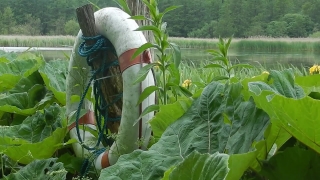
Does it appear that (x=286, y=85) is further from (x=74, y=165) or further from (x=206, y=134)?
(x=74, y=165)

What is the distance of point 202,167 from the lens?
0.51 meters

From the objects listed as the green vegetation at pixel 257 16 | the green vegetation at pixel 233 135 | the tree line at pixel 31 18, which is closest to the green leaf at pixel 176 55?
the green vegetation at pixel 233 135

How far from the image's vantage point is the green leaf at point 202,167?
0.48 meters

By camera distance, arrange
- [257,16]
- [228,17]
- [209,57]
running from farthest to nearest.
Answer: [257,16], [228,17], [209,57]

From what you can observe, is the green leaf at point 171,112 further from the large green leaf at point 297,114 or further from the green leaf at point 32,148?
the green leaf at point 32,148

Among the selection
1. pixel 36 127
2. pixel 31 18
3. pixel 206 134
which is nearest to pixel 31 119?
pixel 36 127

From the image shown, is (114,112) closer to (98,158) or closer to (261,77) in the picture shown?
(98,158)

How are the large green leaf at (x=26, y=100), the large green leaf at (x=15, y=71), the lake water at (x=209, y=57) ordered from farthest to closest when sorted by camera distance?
the lake water at (x=209, y=57) → the large green leaf at (x=15, y=71) → the large green leaf at (x=26, y=100)

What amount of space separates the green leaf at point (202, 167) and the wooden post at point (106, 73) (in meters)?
0.82

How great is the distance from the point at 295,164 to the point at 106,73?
2.84ft

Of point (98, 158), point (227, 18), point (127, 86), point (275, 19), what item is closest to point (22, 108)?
point (98, 158)

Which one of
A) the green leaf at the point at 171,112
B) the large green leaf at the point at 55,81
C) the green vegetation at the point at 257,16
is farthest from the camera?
the green vegetation at the point at 257,16

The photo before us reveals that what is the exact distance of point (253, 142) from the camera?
64cm

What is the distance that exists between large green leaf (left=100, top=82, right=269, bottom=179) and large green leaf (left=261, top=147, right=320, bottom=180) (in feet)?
0.16
